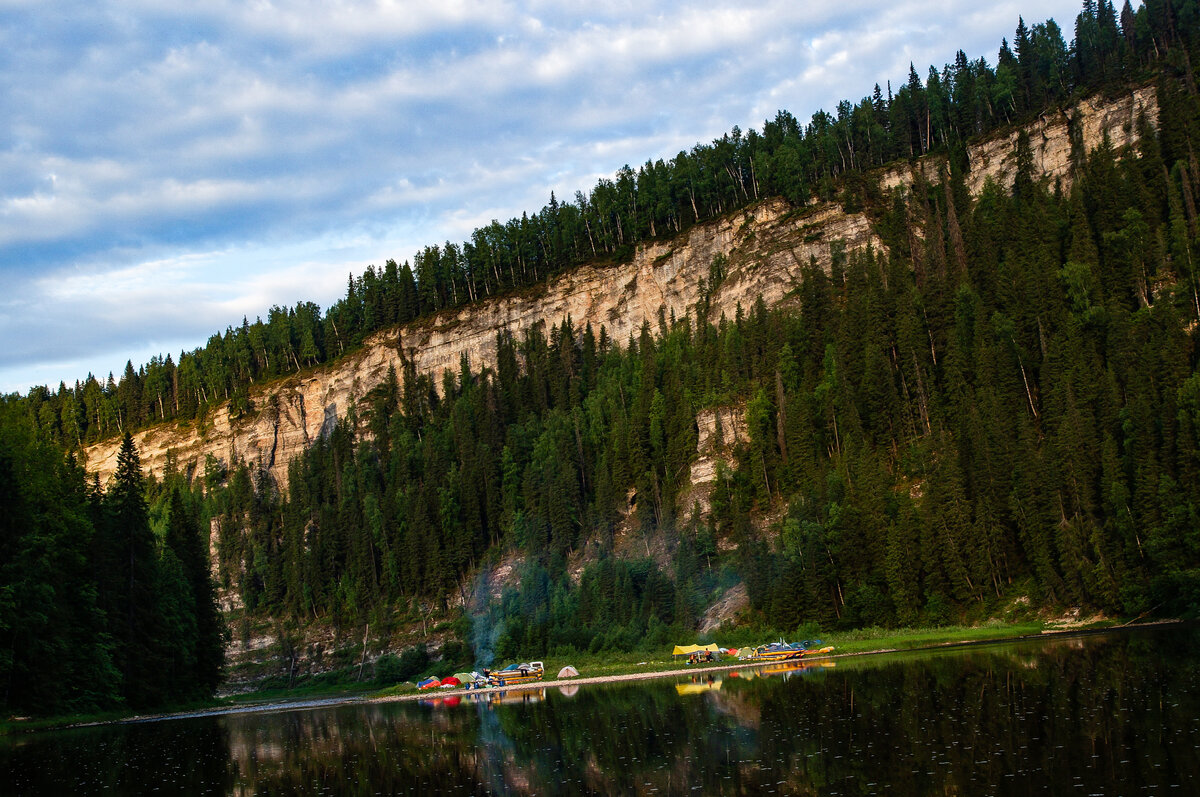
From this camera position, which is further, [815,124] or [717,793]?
[815,124]

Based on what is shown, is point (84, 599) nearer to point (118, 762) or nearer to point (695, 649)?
point (118, 762)

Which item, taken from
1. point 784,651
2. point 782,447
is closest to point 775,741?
point 784,651

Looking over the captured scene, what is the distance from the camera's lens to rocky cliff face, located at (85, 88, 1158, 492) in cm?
12055

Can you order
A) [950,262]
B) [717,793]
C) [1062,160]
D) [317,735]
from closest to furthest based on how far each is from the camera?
[717,793] < [317,735] < [950,262] < [1062,160]

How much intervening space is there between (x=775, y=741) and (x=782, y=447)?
7338 cm

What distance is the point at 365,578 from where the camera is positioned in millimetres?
132625

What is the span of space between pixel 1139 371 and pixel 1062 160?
4940cm

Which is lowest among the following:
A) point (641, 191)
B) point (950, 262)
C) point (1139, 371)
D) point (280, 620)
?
point (280, 620)

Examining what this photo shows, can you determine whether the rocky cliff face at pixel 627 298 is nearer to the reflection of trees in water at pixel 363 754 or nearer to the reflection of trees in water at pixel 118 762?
the reflection of trees in water at pixel 363 754

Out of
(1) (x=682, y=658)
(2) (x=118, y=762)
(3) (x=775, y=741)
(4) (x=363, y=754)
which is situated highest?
(3) (x=775, y=741)

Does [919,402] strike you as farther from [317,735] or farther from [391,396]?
[391,396]

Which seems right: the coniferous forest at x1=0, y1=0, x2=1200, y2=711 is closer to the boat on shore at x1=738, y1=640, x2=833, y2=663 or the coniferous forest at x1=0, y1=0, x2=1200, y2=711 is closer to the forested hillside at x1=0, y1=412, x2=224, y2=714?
the forested hillside at x1=0, y1=412, x2=224, y2=714

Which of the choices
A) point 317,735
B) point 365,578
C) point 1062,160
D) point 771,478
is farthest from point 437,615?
point 1062,160

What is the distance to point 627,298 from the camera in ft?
493
